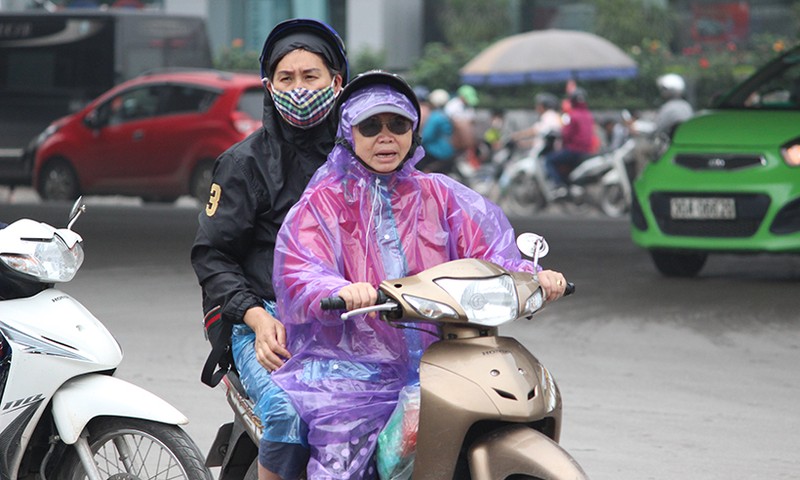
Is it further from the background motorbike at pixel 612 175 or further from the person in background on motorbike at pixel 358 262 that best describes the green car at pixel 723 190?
the background motorbike at pixel 612 175

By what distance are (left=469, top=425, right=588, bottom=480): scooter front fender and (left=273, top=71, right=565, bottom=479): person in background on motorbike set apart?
14.6 inches

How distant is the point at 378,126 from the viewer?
12.7 feet

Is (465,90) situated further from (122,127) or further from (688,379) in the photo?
(688,379)

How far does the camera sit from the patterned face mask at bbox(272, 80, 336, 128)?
168 inches

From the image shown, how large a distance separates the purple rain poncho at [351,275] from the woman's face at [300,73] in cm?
40

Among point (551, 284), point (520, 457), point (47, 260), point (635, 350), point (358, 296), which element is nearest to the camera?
point (520, 457)

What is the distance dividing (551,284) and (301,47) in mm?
1065

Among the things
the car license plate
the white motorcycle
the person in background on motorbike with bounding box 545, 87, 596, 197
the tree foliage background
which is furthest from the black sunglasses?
the tree foliage background

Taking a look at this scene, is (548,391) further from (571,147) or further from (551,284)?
(571,147)

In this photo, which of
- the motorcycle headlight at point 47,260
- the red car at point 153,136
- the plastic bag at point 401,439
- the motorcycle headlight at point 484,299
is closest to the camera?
the motorcycle headlight at point 484,299

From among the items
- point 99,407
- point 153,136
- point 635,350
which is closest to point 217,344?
point 99,407

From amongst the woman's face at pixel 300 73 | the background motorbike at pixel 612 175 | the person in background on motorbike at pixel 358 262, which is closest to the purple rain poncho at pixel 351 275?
the person in background on motorbike at pixel 358 262

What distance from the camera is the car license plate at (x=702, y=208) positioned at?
37.3 ft

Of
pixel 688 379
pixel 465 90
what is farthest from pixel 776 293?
pixel 465 90
